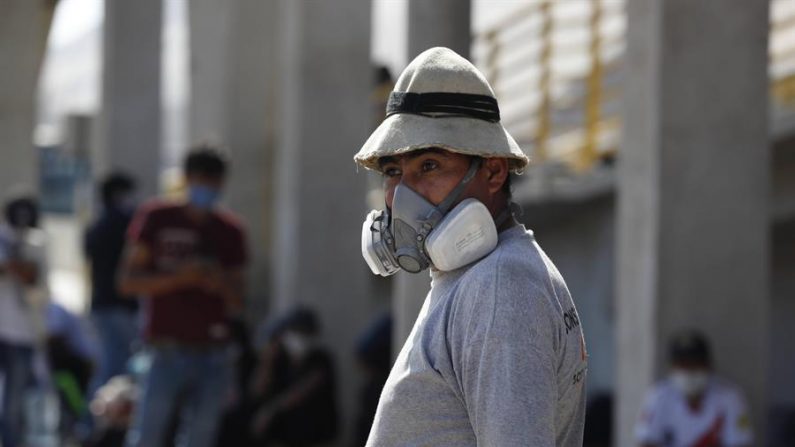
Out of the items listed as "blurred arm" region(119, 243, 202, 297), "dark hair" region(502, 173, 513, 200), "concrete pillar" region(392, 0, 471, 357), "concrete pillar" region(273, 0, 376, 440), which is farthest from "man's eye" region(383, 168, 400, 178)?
"concrete pillar" region(273, 0, 376, 440)

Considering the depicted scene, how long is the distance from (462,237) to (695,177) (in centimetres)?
574

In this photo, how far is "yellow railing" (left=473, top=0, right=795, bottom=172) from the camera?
13469mm

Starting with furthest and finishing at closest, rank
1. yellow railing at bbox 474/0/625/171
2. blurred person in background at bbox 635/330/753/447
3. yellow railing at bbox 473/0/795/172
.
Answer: yellow railing at bbox 474/0/625/171 → yellow railing at bbox 473/0/795/172 → blurred person in background at bbox 635/330/753/447

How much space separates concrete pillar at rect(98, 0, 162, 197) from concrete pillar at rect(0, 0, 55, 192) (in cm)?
153

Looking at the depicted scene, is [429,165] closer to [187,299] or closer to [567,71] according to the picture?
[187,299]

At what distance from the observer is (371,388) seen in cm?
1155

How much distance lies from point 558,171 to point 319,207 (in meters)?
1.91

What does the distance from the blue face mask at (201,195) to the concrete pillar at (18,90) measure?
7846mm

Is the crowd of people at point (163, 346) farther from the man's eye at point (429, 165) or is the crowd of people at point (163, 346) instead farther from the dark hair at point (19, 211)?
the man's eye at point (429, 165)

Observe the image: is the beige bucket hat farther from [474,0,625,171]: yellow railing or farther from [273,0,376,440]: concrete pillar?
[474,0,625,171]: yellow railing

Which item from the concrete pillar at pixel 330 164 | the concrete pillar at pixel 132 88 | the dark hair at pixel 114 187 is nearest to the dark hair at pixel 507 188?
the concrete pillar at pixel 330 164

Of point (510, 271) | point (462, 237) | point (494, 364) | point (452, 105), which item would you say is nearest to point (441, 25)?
point (452, 105)

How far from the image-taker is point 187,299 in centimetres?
953

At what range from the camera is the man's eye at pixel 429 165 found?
3.82 metres
